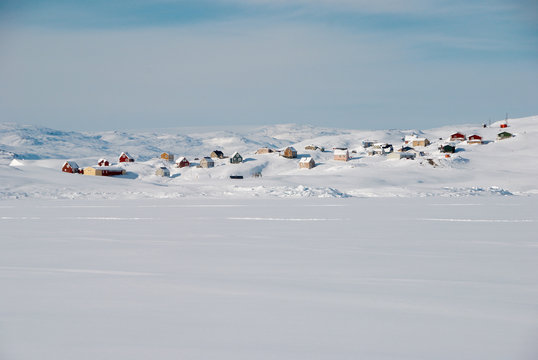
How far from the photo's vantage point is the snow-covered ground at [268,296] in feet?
18.7

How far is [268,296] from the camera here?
7.75 metres

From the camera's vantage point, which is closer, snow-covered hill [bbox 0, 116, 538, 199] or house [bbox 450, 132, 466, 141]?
snow-covered hill [bbox 0, 116, 538, 199]

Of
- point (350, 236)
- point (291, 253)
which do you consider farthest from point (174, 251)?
point (350, 236)

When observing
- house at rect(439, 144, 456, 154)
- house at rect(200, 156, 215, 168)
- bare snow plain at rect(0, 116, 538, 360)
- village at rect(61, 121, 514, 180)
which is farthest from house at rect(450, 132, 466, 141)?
bare snow plain at rect(0, 116, 538, 360)

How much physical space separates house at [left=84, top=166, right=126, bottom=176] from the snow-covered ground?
238ft

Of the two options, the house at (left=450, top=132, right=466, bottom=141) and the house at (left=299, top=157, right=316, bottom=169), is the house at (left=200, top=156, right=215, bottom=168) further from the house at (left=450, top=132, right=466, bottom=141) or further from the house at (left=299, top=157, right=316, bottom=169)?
the house at (left=450, top=132, right=466, bottom=141)

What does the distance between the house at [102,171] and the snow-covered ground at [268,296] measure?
72500mm

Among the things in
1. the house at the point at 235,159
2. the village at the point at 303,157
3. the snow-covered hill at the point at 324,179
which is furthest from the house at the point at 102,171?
the house at the point at 235,159

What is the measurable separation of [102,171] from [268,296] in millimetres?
82873

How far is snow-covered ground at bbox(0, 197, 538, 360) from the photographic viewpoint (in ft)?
18.7

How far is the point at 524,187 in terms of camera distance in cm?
5478

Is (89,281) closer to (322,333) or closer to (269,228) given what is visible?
(322,333)

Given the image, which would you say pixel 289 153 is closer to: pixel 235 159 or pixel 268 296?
pixel 235 159

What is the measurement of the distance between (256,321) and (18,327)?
107 inches
